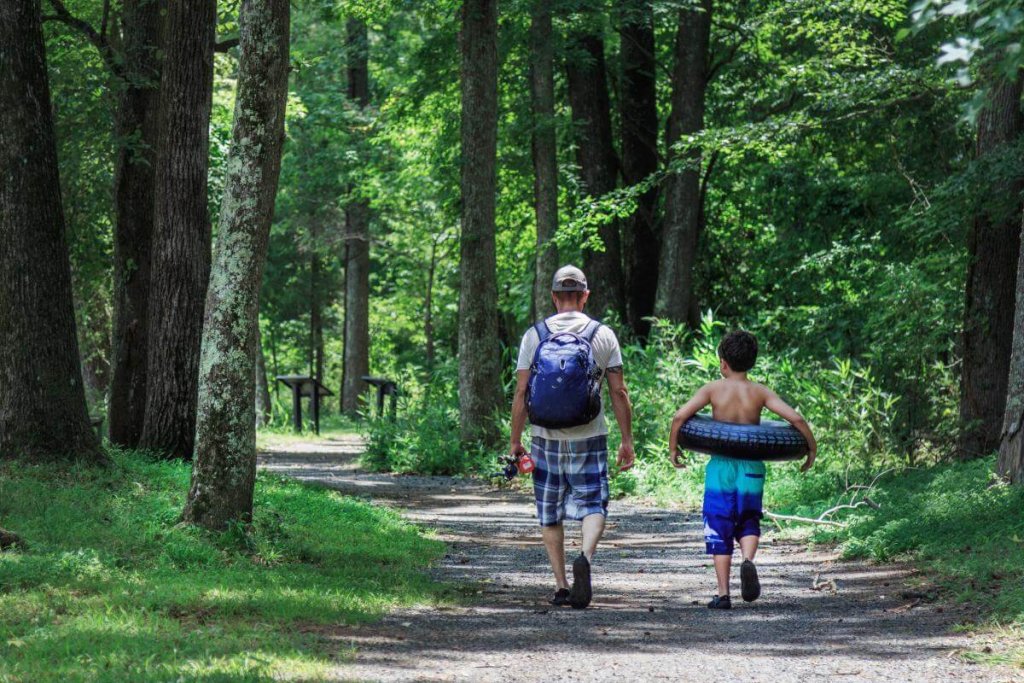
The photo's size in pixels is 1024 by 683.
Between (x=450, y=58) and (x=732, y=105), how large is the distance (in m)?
7.14

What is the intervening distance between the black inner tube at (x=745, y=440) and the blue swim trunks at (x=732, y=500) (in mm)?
102

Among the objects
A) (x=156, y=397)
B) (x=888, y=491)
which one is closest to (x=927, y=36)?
(x=888, y=491)

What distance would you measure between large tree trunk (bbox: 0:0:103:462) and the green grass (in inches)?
17.9

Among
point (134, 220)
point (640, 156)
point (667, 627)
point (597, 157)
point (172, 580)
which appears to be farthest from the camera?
point (640, 156)

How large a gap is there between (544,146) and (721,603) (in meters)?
13.4

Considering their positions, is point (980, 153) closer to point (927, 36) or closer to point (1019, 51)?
point (927, 36)

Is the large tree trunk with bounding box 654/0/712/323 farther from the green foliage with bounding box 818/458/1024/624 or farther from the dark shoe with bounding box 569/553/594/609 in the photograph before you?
the dark shoe with bounding box 569/553/594/609

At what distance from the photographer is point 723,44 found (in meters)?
27.0

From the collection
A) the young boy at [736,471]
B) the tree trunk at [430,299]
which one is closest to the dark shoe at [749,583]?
the young boy at [736,471]

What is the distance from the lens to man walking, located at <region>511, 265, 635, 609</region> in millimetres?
8078

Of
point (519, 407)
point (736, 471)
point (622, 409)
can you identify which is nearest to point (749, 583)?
point (736, 471)

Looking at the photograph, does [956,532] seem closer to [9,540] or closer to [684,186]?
[9,540]

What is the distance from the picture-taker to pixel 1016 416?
10.8 metres

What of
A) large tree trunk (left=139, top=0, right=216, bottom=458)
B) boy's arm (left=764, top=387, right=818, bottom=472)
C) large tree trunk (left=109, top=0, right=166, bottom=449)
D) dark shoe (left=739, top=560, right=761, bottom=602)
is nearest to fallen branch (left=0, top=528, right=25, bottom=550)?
dark shoe (left=739, top=560, right=761, bottom=602)
